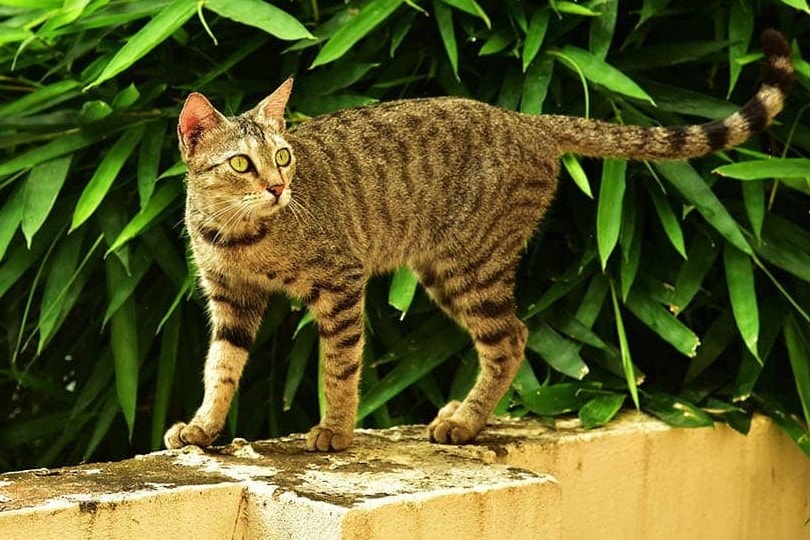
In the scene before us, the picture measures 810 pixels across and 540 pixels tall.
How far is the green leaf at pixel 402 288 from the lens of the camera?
10.7ft

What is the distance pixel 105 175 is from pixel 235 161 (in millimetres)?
885

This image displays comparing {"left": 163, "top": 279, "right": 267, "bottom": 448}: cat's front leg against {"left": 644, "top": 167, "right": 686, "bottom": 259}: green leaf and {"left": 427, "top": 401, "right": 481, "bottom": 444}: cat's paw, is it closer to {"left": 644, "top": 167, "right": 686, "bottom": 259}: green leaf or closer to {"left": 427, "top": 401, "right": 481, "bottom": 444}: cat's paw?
{"left": 427, "top": 401, "right": 481, "bottom": 444}: cat's paw

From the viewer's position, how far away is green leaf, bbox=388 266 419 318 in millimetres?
3258

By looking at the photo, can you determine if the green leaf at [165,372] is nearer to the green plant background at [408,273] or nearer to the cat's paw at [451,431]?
the green plant background at [408,273]

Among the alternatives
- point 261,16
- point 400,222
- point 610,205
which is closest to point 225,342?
point 400,222

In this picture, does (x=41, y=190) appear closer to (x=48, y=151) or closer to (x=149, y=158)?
(x=48, y=151)

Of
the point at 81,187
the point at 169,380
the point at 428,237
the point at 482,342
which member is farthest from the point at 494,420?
the point at 81,187

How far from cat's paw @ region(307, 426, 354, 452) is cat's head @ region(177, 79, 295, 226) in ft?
1.65

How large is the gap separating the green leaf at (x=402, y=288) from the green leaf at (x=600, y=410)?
53 centimetres

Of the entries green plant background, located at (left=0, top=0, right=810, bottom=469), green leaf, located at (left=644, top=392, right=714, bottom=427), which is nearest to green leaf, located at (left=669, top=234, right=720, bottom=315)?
green plant background, located at (left=0, top=0, right=810, bottom=469)

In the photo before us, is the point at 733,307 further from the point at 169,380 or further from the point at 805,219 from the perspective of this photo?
the point at 169,380

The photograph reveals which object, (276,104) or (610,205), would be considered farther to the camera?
(610,205)

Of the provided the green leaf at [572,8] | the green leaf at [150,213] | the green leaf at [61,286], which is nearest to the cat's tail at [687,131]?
the green leaf at [572,8]

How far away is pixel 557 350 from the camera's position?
344 cm
